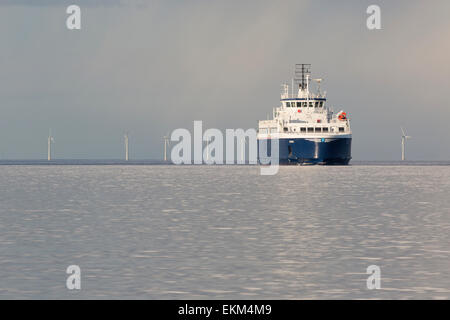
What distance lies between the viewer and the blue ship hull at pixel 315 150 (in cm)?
14925

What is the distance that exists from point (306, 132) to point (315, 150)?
5143 mm

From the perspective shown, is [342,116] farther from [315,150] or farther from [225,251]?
[225,251]

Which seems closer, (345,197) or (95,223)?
(95,223)

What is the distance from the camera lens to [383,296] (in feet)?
61.6

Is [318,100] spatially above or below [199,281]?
above

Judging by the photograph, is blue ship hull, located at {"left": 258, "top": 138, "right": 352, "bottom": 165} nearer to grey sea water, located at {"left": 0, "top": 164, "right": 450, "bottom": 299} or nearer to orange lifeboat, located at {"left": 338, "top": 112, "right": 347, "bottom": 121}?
orange lifeboat, located at {"left": 338, "top": 112, "right": 347, "bottom": 121}

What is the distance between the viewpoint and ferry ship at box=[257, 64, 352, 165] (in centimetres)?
14988

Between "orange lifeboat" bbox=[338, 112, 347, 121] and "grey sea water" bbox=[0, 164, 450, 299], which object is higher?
"orange lifeboat" bbox=[338, 112, 347, 121]

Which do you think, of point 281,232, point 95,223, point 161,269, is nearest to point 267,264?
point 161,269

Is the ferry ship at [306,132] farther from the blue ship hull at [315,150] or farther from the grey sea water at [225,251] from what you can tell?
the grey sea water at [225,251]

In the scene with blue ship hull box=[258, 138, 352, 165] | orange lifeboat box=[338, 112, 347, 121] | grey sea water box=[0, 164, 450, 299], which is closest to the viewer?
grey sea water box=[0, 164, 450, 299]

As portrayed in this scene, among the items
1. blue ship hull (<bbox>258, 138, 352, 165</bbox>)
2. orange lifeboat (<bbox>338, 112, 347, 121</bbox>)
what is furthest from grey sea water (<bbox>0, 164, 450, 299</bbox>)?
orange lifeboat (<bbox>338, 112, 347, 121</bbox>)

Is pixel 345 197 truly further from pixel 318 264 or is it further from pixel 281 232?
pixel 318 264
